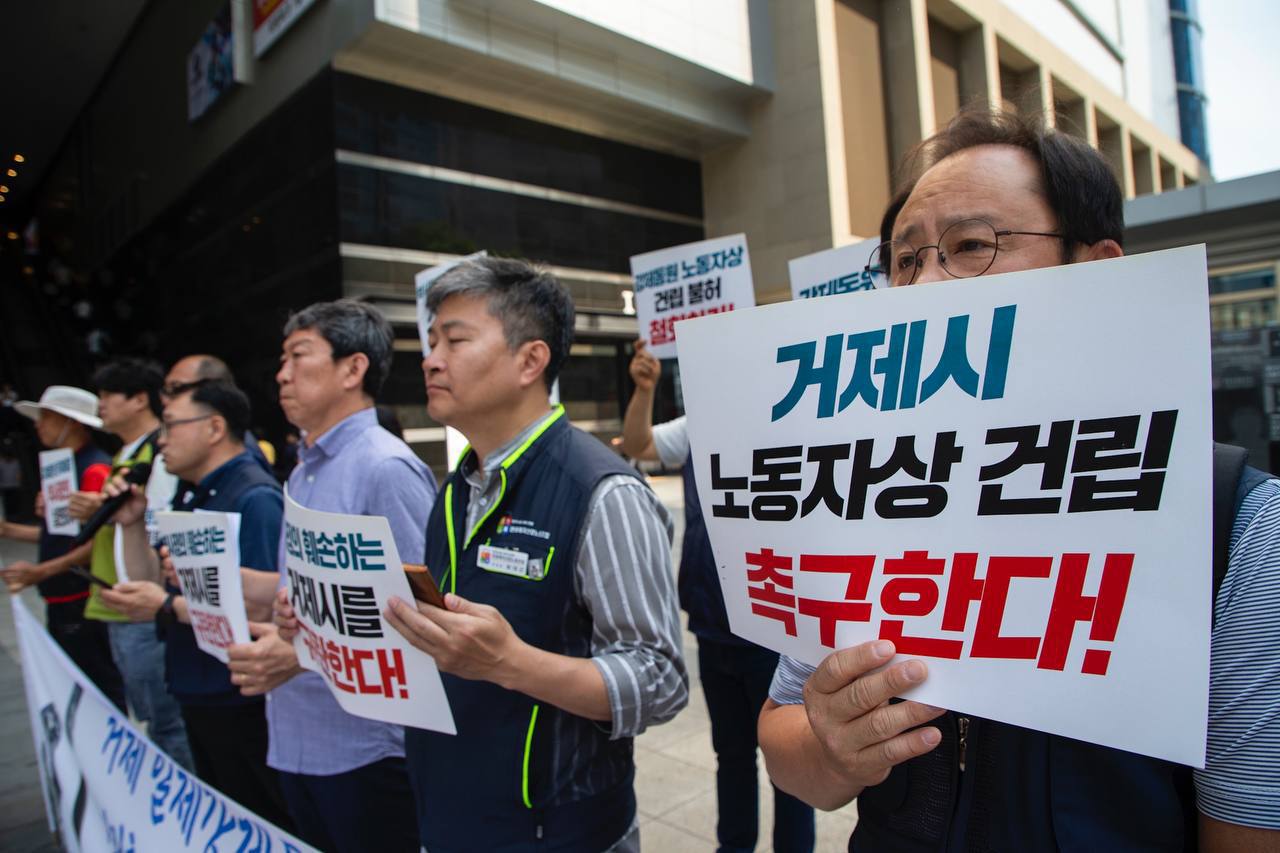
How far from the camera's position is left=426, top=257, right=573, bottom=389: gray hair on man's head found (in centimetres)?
185

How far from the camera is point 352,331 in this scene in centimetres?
247

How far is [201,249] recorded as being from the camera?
15.3 metres

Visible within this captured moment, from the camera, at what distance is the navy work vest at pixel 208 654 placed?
2557 mm

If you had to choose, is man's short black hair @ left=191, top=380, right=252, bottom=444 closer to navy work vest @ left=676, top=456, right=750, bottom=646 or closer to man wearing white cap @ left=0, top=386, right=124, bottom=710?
man wearing white cap @ left=0, top=386, right=124, bottom=710

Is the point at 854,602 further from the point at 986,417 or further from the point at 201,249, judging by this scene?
the point at 201,249

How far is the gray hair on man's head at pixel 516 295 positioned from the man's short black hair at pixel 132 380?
2.74 meters

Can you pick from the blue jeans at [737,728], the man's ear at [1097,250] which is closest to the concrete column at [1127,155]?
the blue jeans at [737,728]

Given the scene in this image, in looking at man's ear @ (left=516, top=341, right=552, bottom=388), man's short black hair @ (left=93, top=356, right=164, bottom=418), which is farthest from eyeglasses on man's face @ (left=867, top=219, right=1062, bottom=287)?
man's short black hair @ (left=93, top=356, right=164, bottom=418)

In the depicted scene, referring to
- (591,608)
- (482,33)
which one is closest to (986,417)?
(591,608)

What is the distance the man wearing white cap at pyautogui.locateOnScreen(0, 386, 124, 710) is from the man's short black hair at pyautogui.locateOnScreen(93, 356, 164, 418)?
1.16ft

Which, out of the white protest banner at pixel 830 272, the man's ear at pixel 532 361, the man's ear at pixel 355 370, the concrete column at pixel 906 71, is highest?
the concrete column at pixel 906 71

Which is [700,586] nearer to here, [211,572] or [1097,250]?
[211,572]

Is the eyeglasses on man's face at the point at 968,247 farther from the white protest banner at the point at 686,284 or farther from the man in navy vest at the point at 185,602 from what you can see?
the white protest banner at the point at 686,284

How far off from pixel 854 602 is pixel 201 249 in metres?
17.3
